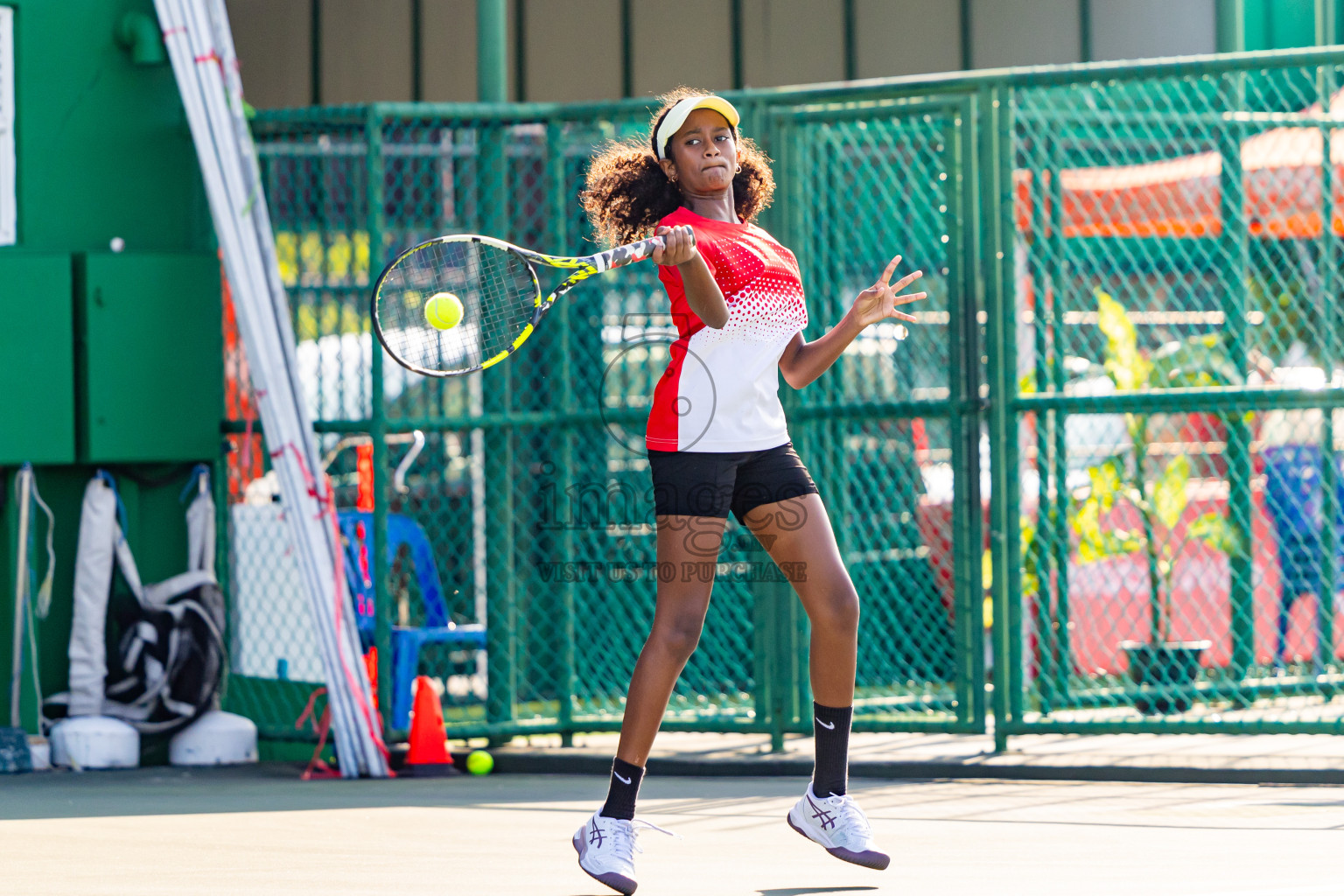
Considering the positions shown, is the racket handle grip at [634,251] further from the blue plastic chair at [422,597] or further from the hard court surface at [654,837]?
the blue plastic chair at [422,597]

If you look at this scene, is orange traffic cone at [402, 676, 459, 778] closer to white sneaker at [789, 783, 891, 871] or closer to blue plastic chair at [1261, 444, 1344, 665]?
white sneaker at [789, 783, 891, 871]

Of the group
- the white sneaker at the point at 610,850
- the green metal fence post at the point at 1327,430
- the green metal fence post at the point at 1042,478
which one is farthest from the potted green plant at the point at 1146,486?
the white sneaker at the point at 610,850

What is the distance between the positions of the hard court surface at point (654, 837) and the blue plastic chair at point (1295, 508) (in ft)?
7.64

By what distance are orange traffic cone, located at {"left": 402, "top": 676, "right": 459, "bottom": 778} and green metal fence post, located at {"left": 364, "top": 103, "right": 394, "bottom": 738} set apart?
0.57 ft

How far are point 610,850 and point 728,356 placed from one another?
1.31 meters

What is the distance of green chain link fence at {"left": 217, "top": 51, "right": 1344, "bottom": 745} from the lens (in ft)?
23.2

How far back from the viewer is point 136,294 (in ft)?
24.7

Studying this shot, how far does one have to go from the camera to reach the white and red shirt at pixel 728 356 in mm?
4652

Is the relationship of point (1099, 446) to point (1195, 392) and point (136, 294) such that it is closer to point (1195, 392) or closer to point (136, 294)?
point (1195, 392)

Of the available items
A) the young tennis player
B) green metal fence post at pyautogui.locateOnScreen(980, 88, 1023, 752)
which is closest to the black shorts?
the young tennis player

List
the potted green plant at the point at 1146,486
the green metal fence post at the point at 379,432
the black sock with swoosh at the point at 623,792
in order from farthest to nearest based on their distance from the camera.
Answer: the potted green plant at the point at 1146,486 → the green metal fence post at the point at 379,432 → the black sock with swoosh at the point at 623,792

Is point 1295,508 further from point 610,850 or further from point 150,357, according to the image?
point 150,357

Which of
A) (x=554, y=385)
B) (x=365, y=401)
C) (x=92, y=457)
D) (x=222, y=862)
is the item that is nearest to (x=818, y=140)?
(x=554, y=385)

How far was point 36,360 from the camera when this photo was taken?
24.2 ft
